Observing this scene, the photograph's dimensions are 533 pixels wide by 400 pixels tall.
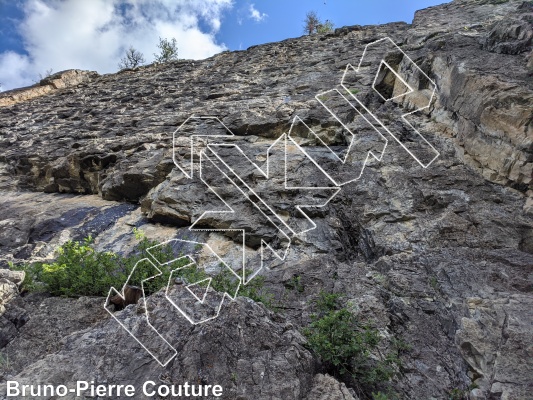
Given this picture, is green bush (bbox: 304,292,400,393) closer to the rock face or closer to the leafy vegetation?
the leafy vegetation

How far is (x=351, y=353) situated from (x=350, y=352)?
19 millimetres

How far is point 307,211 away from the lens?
567 cm

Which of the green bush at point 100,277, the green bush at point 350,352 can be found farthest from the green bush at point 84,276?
the green bush at point 350,352

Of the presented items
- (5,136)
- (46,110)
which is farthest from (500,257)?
(46,110)

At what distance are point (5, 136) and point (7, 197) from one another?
13.5ft

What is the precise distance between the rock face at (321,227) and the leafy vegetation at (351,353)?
4.5 inches

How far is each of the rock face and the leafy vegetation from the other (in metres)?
0.11

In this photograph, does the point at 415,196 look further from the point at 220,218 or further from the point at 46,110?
the point at 46,110

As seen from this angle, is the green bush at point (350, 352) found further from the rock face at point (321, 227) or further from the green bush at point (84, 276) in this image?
the green bush at point (84, 276)

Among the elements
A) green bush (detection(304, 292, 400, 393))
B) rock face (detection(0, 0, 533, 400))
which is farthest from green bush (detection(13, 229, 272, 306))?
green bush (detection(304, 292, 400, 393))

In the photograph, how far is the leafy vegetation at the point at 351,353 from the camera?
312 centimetres

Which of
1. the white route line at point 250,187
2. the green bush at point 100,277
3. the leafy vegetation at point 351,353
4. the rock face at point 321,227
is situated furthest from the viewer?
the green bush at point 100,277

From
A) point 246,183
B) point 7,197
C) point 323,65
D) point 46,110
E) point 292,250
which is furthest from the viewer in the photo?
point 46,110

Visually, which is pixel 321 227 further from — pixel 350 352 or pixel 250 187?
pixel 350 352
